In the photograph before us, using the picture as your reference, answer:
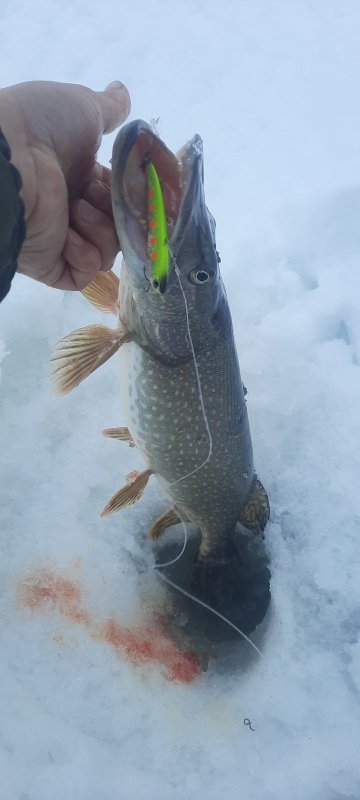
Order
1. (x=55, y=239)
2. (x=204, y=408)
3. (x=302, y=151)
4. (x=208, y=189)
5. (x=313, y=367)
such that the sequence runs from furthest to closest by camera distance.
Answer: (x=302, y=151), (x=208, y=189), (x=313, y=367), (x=204, y=408), (x=55, y=239)

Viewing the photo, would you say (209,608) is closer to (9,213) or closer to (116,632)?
(116,632)

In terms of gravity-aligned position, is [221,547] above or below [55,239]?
below

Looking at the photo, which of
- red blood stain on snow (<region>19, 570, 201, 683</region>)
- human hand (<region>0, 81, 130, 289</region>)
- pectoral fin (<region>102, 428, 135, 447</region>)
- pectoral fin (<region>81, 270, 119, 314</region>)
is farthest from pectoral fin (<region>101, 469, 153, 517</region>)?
human hand (<region>0, 81, 130, 289</region>)

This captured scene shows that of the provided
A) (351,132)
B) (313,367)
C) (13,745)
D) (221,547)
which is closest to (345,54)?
(351,132)

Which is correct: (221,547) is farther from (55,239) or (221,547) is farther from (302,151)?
(302,151)

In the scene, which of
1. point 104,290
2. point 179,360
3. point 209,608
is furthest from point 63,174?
point 209,608

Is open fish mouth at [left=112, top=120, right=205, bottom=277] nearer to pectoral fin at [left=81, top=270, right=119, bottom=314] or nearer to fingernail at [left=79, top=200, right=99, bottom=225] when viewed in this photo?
fingernail at [left=79, top=200, right=99, bottom=225]
